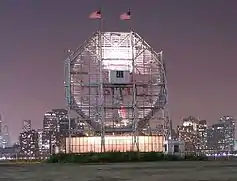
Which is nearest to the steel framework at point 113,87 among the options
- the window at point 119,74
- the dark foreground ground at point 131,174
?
the window at point 119,74

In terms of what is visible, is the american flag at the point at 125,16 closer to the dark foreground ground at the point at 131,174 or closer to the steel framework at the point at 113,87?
the steel framework at the point at 113,87

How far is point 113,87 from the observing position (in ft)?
363

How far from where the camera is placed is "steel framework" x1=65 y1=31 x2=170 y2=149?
10856 centimetres

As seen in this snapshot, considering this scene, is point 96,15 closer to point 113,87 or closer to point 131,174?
point 113,87

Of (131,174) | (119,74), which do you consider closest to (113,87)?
(119,74)

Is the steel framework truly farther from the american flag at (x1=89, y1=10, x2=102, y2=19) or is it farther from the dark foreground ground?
the dark foreground ground

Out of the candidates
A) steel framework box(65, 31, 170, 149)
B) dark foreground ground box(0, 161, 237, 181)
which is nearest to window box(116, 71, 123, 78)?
steel framework box(65, 31, 170, 149)

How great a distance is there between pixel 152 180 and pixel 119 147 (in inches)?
3173

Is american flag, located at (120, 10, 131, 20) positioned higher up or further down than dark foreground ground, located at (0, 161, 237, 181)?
higher up

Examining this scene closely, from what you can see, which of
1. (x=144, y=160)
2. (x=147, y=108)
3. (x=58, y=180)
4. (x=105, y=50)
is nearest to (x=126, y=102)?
(x=147, y=108)

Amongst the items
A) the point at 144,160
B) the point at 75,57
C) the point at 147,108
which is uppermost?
the point at 75,57

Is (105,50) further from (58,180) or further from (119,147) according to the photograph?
(58,180)

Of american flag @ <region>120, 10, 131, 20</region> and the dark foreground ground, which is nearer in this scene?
the dark foreground ground

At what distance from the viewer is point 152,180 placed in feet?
110
